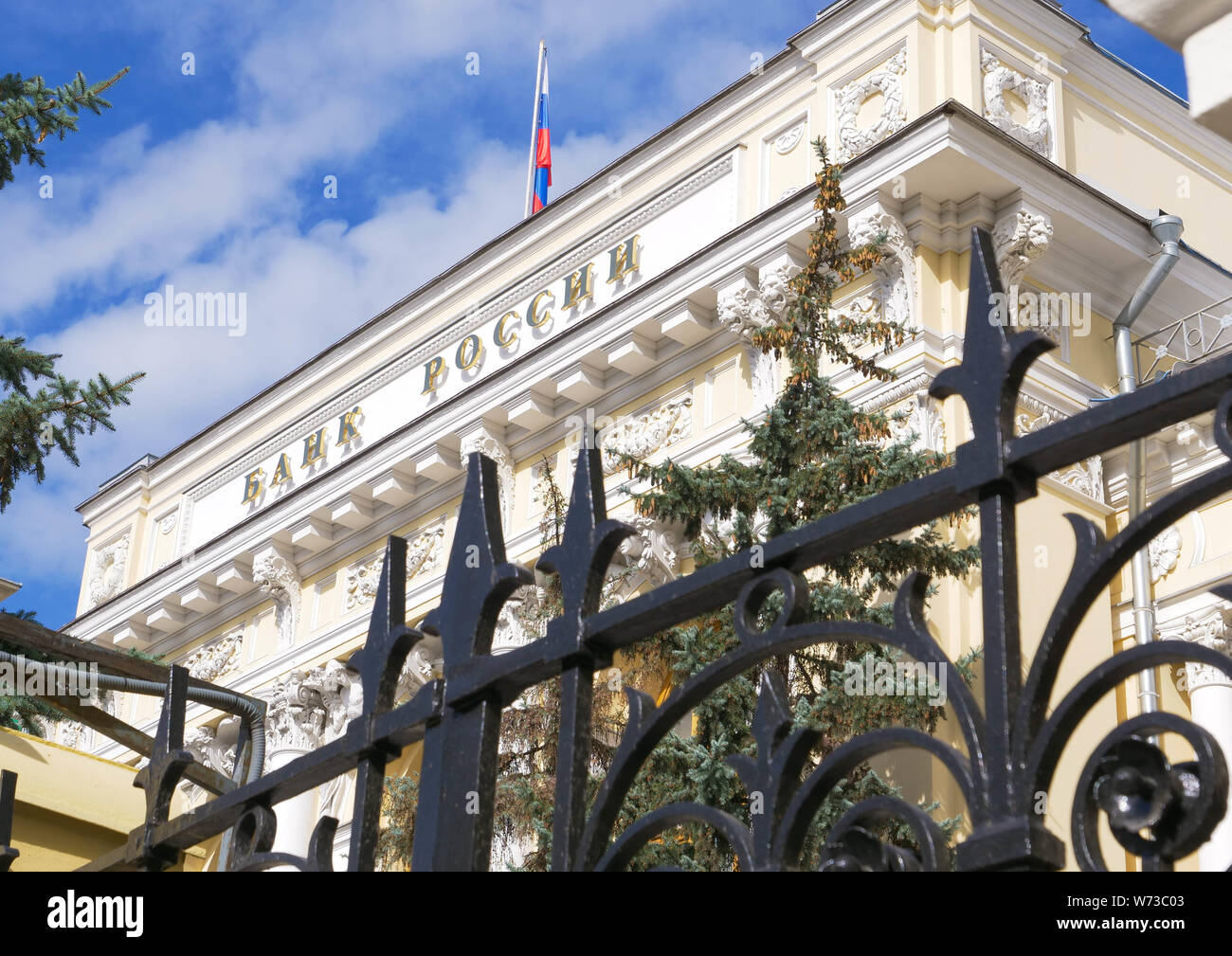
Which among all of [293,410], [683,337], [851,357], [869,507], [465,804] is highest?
[293,410]

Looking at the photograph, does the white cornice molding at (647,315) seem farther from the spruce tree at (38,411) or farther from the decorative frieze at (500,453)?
the spruce tree at (38,411)

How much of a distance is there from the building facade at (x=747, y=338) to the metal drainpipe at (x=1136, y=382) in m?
0.16

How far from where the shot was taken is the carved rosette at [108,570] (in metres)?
21.2

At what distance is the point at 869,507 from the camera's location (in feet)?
7.36

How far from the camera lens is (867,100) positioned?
45.1ft

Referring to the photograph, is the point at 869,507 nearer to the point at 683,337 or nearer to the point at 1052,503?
the point at 1052,503

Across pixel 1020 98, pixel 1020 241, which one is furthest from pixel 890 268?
pixel 1020 98

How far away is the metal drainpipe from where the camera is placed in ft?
39.3

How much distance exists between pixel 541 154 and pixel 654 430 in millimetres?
6409

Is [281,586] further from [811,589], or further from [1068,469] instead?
[811,589]

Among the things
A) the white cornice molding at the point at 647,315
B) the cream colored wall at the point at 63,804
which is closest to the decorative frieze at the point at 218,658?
the white cornice molding at the point at 647,315
